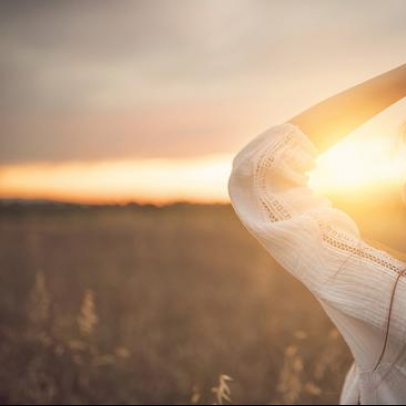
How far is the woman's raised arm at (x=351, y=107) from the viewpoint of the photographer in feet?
6.59

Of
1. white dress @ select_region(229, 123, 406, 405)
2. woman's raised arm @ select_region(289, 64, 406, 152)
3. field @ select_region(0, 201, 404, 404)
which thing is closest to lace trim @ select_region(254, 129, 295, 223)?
white dress @ select_region(229, 123, 406, 405)

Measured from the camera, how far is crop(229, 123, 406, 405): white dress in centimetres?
183

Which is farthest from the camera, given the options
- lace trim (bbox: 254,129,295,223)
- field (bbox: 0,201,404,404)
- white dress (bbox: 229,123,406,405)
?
field (bbox: 0,201,404,404)

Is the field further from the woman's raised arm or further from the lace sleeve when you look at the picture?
the woman's raised arm

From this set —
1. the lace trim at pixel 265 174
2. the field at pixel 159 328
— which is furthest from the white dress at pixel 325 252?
the field at pixel 159 328

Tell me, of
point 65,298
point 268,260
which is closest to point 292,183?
point 65,298

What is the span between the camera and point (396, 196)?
2.32 meters

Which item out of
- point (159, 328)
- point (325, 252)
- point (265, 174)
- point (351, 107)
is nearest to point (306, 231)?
point (325, 252)

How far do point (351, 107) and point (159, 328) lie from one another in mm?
4231

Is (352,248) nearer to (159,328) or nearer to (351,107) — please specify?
(351,107)

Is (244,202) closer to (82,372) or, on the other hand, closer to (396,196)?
(396,196)

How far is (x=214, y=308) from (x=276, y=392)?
2173 mm

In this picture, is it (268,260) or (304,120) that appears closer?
(304,120)

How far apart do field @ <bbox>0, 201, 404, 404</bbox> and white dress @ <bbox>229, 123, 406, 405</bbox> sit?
85 centimetres
